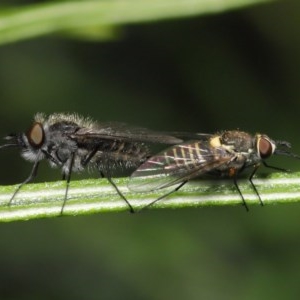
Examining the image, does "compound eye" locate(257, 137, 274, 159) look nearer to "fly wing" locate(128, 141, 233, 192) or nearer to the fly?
the fly

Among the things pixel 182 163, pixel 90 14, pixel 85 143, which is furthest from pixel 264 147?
pixel 90 14

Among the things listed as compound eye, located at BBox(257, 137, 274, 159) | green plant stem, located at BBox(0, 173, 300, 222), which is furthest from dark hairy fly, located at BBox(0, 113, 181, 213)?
green plant stem, located at BBox(0, 173, 300, 222)

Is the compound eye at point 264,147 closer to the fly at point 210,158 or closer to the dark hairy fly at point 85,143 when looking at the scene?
the fly at point 210,158

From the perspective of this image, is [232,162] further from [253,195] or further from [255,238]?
[255,238]

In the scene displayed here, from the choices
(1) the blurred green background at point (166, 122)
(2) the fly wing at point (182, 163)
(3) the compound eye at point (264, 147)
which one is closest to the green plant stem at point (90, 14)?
(2) the fly wing at point (182, 163)

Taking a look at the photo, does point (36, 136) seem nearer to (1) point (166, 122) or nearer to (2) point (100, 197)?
(2) point (100, 197)

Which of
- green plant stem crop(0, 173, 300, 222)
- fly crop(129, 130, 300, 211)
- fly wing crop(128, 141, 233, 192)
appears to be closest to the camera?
green plant stem crop(0, 173, 300, 222)

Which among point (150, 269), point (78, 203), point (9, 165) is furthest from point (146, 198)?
point (9, 165)
